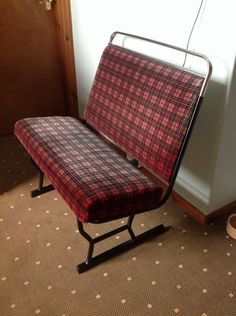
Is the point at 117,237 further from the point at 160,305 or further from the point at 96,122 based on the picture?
the point at 96,122

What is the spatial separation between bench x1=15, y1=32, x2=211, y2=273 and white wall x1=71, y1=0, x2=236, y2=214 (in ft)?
0.41

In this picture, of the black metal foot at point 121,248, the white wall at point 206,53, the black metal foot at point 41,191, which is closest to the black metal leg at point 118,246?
A: the black metal foot at point 121,248

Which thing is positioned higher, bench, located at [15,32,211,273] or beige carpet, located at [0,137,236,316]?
bench, located at [15,32,211,273]

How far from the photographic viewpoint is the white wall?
1.44 m

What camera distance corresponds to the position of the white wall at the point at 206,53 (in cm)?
144

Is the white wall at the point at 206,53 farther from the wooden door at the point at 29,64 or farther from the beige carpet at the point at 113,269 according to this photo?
the wooden door at the point at 29,64

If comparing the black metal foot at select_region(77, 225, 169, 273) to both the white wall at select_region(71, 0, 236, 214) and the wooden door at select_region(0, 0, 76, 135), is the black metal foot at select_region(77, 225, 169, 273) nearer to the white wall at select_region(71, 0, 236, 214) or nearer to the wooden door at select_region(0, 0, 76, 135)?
the white wall at select_region(71, 0, 236, 214)

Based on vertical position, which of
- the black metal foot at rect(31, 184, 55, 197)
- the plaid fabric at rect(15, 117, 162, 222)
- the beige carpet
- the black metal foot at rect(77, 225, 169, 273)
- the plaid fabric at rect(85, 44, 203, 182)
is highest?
the plaid fabric at rect(85, 44, 203, 182)

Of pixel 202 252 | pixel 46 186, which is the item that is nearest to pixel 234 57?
pixel 202 252

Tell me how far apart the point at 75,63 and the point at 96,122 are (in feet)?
2.78

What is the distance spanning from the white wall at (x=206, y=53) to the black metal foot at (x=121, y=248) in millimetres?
290

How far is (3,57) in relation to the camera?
241 centimetres

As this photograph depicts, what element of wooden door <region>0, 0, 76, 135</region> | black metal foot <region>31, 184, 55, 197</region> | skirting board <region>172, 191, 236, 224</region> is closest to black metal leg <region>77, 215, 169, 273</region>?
skirting board <region>172, 191, 236, 224</region>

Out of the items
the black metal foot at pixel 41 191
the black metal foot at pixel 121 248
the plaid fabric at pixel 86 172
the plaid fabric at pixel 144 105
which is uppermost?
the plaid fabric at pixel 144 105
